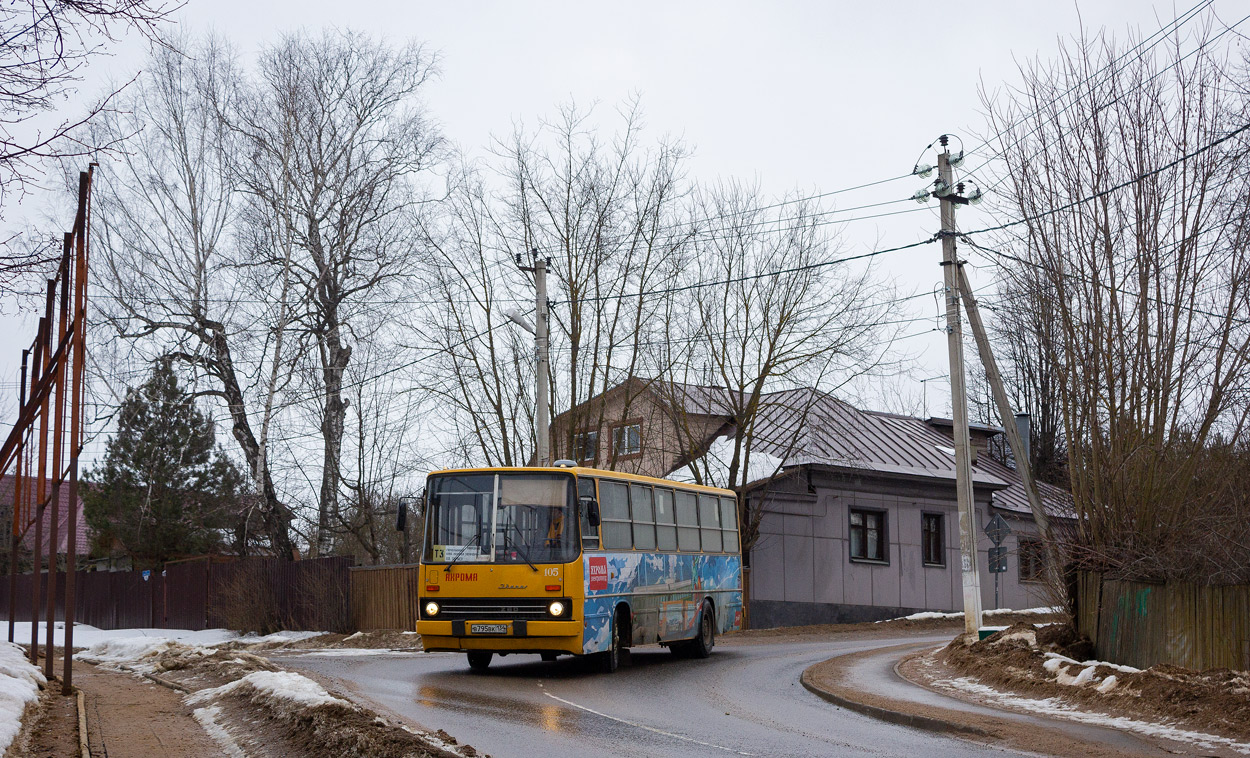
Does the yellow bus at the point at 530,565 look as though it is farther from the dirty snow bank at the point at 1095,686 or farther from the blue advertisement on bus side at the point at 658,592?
the dirty snow bank at the point at 1095,686

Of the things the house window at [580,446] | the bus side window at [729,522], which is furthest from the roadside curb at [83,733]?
the house window at [580,446]

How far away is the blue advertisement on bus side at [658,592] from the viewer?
16672 mm

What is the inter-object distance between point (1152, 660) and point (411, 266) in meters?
21.7

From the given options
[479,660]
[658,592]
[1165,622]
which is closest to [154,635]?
[479,660]

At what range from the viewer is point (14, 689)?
12188 millimetres

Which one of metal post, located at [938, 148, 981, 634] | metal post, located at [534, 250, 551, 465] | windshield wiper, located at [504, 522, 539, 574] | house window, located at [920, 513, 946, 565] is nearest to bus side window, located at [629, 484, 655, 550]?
windshield wiper, located at [504, 522, 539, 574]

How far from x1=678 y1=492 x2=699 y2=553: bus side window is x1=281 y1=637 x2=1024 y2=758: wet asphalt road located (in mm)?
1880

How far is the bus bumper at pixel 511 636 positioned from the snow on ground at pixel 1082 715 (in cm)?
469

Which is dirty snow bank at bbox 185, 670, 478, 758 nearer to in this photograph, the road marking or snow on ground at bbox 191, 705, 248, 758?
snow on ground at bbox 191, 705, 248, 758

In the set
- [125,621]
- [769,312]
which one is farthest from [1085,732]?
[125,621]

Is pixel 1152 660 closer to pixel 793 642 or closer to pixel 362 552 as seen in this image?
pixel 793 642

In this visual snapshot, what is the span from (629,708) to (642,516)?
598 cm

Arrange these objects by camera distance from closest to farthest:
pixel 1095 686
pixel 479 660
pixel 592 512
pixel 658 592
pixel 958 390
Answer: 1. pixel 1095 686
2. pixel 592 512
3. pixel 479 660
4. pixel 658 592
5. pixel 958 390

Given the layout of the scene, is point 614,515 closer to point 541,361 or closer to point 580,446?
point 541,361
